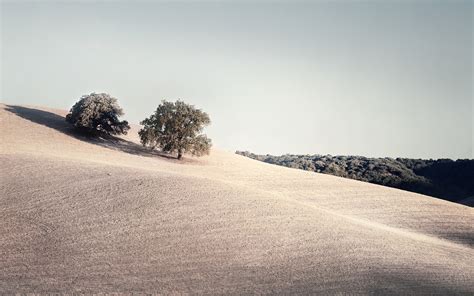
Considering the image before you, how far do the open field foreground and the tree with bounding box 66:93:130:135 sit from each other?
12538 millimetres

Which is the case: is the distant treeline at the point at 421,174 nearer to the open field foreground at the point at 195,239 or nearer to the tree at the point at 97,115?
the tree at the point at 97,115

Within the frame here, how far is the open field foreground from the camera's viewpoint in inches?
562

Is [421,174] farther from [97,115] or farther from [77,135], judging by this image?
[77,135]

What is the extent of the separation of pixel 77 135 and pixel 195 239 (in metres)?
31.2

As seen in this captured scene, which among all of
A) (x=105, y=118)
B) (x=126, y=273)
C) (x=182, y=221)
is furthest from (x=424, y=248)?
(x=105, y=118)

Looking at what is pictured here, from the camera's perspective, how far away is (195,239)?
17938 millimetres

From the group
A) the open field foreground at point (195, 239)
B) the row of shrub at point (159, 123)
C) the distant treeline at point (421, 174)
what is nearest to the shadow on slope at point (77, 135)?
the row of shrub at point (159, 123)

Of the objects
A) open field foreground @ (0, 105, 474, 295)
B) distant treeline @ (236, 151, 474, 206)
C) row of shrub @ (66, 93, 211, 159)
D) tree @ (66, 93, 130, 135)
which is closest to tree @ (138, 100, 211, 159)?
row of shrub @ (66, 93, 211, 159)

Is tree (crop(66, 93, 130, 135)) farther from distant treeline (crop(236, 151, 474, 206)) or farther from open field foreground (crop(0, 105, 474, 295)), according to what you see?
distant treeline (crop(236, 151, 474, 206))

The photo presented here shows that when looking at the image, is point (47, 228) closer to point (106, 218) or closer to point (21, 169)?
point (106, 218)

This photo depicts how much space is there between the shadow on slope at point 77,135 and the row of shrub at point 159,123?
0.85 meters

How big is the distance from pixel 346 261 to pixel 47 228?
12.6 metres

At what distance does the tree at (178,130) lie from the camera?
43.6 metres

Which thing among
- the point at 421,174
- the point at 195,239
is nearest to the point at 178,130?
the point at 195,239
